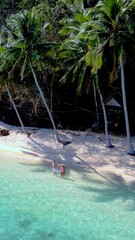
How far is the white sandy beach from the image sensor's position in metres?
19.8

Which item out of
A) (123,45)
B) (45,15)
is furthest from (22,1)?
(123,45)

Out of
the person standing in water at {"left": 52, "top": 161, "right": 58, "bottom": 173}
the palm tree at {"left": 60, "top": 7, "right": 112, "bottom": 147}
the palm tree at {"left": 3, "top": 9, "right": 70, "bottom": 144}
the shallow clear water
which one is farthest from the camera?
the palm tree at {"left": 3, "top": 9, "right": 70, "bottom": 144}

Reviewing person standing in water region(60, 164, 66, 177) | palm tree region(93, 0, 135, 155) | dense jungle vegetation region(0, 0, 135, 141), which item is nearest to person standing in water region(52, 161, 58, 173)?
person standing in water region(60, 164, 66, 177)

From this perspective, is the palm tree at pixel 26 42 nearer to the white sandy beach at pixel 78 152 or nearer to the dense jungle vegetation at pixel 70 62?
the dense jungle vegetation at pixel 70 62

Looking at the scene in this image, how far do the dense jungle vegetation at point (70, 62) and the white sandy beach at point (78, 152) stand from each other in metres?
1.35

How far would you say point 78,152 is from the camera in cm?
2238

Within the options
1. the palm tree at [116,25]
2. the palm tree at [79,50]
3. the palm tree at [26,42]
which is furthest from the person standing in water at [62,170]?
the palm tree at [26,42]

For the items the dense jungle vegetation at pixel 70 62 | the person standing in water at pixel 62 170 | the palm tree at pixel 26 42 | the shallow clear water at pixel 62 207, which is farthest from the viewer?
the palm tree at pixel 26 42

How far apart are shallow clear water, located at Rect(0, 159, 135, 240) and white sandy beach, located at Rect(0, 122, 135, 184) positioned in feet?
3.14

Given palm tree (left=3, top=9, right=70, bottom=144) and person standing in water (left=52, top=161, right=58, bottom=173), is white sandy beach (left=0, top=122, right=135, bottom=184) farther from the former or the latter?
palm tree (left=3, top=9, right=70, bottom=144)

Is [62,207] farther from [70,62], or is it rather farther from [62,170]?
[70,62]

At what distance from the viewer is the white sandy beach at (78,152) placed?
19.8m

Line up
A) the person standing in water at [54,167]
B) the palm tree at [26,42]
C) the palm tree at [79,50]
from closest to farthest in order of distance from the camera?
the person standing in water at [54,167]
the palm tree at [79,50]
the palm tree at [26,42]

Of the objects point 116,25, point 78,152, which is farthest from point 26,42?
point 78,152
